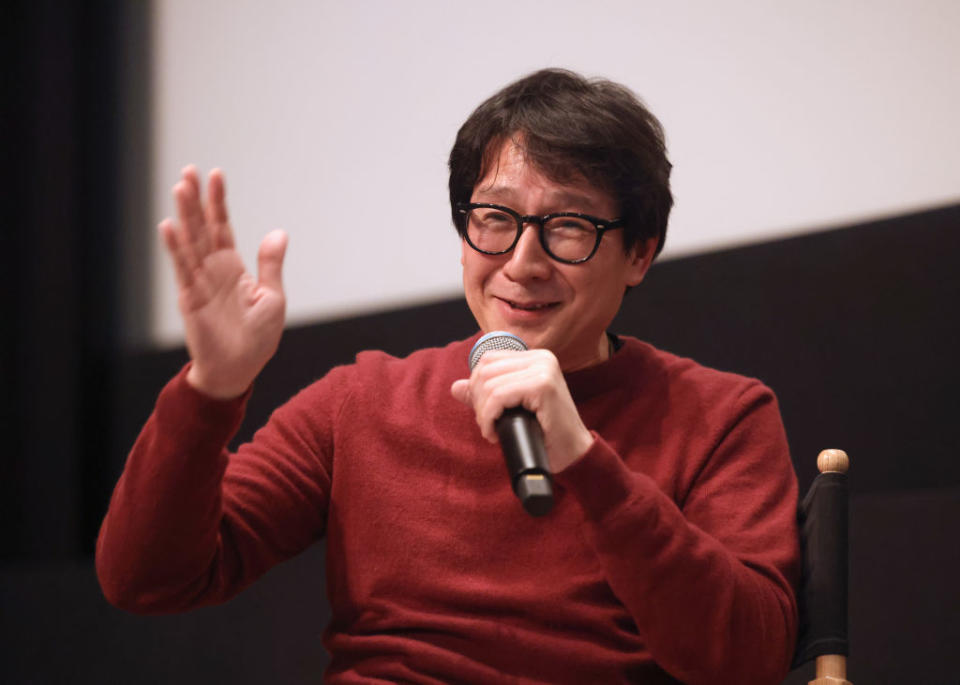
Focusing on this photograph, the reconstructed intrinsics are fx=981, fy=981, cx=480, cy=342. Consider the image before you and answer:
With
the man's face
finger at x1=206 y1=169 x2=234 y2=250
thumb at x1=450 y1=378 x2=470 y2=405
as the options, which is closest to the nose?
the man's face

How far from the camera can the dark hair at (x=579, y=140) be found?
4.50 feet

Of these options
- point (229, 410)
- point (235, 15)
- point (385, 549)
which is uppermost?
point (235, 15)

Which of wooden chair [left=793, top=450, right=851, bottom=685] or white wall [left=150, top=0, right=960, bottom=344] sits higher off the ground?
white wall [left=150, top=0, right=960, bottom=344]

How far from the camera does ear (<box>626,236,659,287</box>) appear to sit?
1.47 m

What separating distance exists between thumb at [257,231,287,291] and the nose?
35cm

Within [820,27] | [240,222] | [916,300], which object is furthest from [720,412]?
[240,222]

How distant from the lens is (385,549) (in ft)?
4.41

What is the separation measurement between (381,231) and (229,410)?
4.50ft

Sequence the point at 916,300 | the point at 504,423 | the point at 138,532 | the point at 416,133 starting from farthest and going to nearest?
the point at 416,133 → the point at 916,300 → the point at 138,532 → the point at 504,423

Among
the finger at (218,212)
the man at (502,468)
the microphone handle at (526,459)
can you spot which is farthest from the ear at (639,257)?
the finger at (218,212)

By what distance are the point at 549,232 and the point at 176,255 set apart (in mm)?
524

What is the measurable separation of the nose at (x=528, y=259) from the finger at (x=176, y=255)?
45cm

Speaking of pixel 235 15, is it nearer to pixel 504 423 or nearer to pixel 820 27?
pixel 820 27

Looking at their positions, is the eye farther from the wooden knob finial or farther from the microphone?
the wooden knob finial
